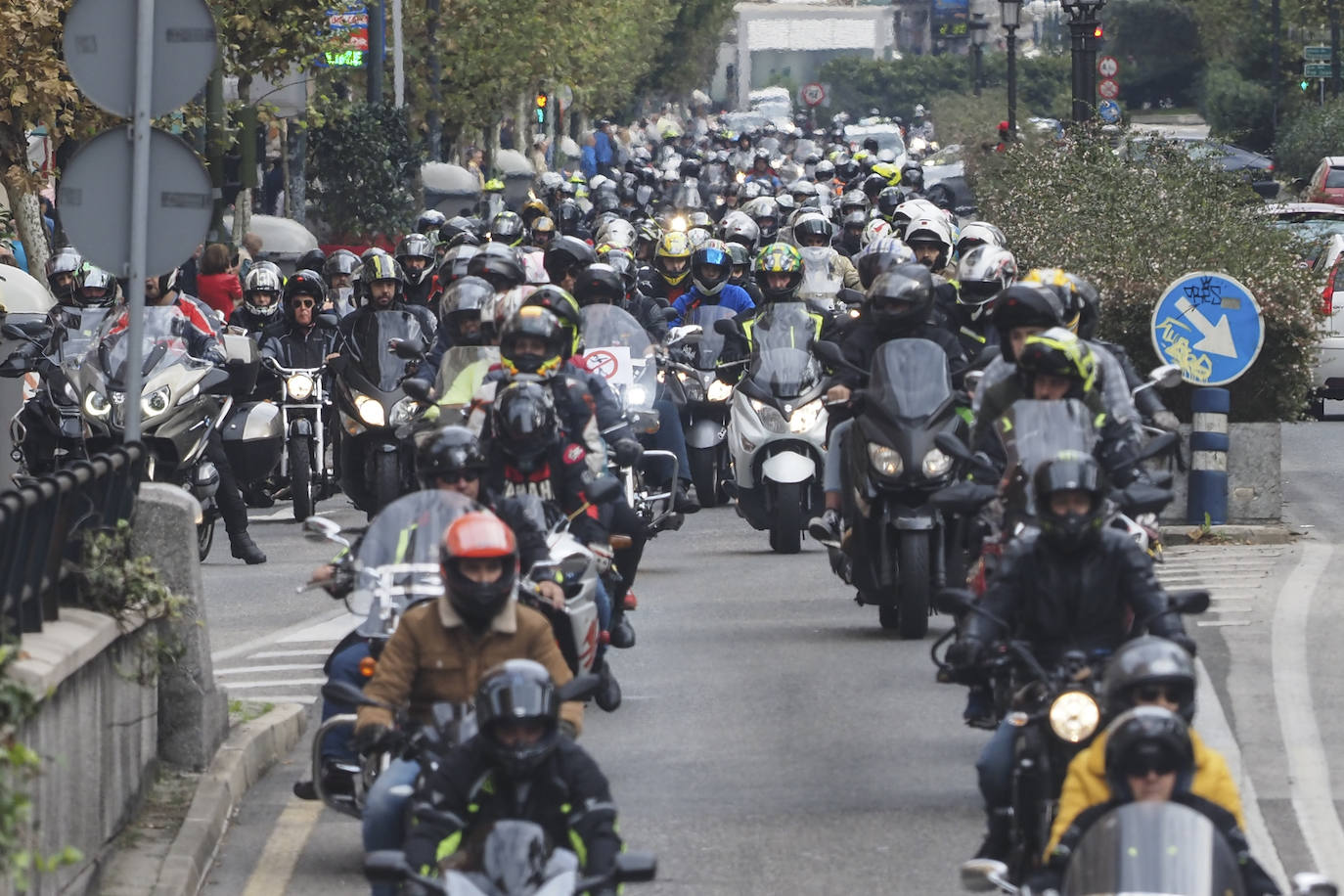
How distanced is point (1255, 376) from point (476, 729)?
509 inches

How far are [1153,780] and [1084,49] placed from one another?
84.5ft

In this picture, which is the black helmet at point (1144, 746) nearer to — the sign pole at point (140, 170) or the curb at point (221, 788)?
the curb at point (221, 788)

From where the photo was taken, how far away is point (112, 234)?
34.8 ft

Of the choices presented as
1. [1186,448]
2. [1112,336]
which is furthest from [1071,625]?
[1112,336]

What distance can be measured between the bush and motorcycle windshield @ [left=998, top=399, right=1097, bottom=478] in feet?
28.0

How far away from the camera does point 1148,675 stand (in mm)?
7074

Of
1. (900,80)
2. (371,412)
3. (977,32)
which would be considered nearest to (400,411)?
(371,412)

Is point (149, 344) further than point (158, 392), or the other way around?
point (149, 344)

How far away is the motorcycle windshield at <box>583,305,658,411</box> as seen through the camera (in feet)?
56.1

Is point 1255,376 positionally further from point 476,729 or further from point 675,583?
point 476,729

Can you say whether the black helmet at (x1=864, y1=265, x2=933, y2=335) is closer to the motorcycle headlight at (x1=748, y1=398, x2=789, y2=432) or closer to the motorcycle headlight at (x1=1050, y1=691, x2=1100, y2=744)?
the motorcycle headlight at (x1=748, y1=398, x2=789, y2=432)

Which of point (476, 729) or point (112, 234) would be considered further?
point (112, 234)

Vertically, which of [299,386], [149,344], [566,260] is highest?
[566,260]

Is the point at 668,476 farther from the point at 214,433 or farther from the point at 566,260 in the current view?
the point at 214,433
